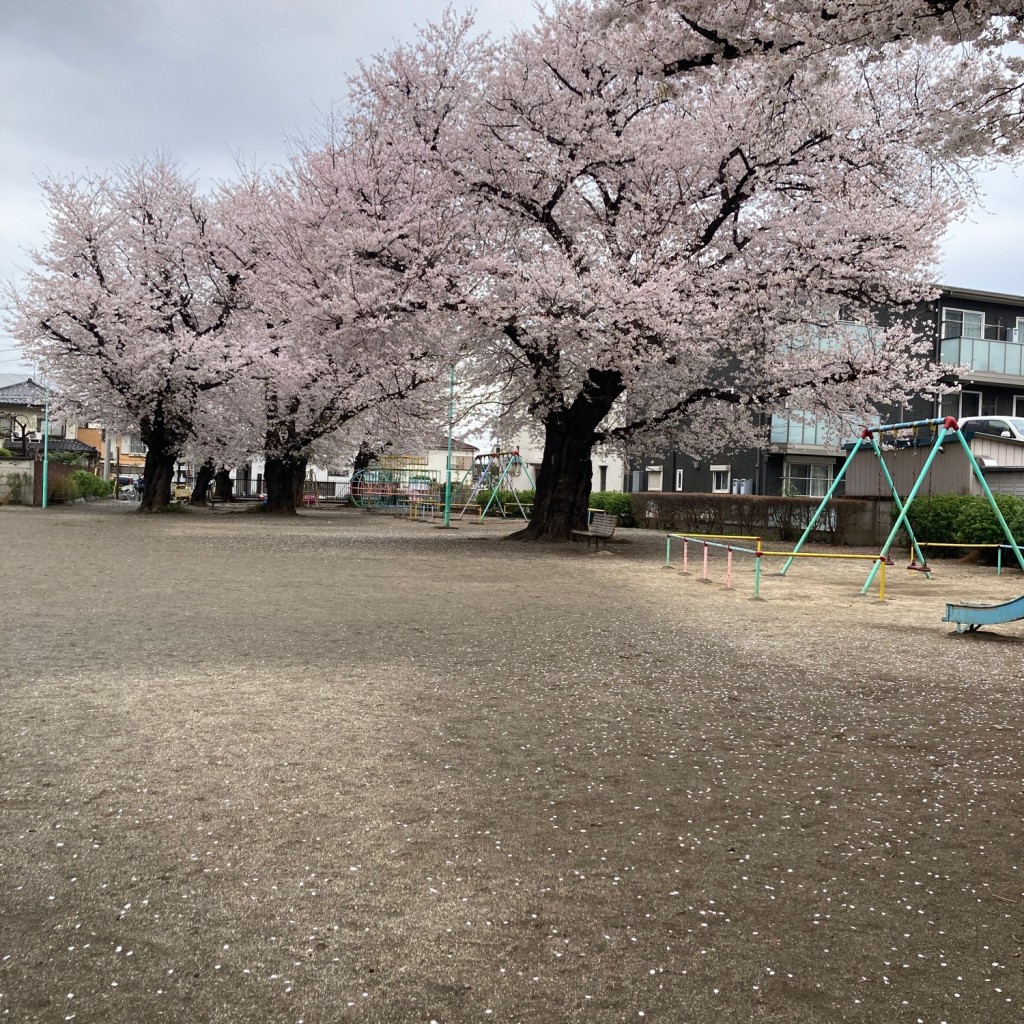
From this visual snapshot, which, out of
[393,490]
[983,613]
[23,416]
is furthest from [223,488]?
[983,613]

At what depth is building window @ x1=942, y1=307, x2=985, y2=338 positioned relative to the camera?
31906 millimetres

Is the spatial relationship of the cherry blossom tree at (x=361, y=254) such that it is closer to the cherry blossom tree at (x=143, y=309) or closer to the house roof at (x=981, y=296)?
the cherry blossom tree at (x=143, y=309)

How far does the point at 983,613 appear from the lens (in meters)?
8.77

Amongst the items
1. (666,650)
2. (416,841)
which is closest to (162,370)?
(666,650)

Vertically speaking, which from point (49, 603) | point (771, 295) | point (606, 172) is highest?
point (606, 172)

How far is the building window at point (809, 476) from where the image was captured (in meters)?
33.8

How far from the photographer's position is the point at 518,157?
1783cm

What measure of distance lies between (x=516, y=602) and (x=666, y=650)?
323 cm

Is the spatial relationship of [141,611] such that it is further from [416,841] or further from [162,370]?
[162,370]

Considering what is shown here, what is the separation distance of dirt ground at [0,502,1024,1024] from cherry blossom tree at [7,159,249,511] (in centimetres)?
2285

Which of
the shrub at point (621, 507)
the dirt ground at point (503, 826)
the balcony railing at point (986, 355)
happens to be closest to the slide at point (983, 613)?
the dirt ground at point (503, 826)

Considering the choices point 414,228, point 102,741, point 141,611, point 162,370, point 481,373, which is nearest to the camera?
point 102,741

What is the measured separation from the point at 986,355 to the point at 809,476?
274 inches

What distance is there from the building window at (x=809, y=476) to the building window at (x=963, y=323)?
6035 millimetres
